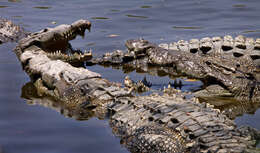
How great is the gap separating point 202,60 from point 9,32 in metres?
5.21

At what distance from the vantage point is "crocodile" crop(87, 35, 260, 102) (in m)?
7.95

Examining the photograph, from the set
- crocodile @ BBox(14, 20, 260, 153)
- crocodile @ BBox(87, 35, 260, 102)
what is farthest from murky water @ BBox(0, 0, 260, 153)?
crocodile @ BBox(87, 35, 260, 102)

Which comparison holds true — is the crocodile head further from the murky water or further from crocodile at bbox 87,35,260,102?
crocodile at bbox 87,35,260,102

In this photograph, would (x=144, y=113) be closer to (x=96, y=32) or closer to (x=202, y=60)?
(x=202, y=60)

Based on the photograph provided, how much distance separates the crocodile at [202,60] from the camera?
26.1ft

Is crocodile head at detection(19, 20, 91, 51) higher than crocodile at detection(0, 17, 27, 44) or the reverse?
higher

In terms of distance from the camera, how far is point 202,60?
870cm

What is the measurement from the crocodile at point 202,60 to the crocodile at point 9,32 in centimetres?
264

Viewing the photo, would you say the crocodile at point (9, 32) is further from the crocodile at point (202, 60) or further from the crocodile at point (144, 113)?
the crocodile at point (144, 113)

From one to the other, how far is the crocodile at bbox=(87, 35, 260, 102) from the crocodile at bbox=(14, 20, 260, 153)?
49.3 inches

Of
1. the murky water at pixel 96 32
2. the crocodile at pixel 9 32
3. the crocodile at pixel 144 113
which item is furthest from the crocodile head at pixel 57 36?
the crocodile at pixel 9 32

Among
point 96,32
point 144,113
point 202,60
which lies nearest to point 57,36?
point 202,60

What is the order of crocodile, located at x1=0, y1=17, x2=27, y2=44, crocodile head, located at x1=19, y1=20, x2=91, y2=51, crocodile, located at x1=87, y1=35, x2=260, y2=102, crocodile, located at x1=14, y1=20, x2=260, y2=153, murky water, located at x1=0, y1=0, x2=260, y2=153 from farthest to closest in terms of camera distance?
1. crocodile, located at x1=0, y1=17, x2=27, y2=44
2. crocodile head, located at x1=19, y1=20, x2=91, y2=51
3. crocodile, located at x1=87, y1=35, x2=260, y2=102
4. murky water, located at x1=0, y1=0, x2=260, y2=153
5. crocodile, located at x1=14, y1=20, x2=260, y2=153

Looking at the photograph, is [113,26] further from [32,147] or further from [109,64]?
[32,147]
